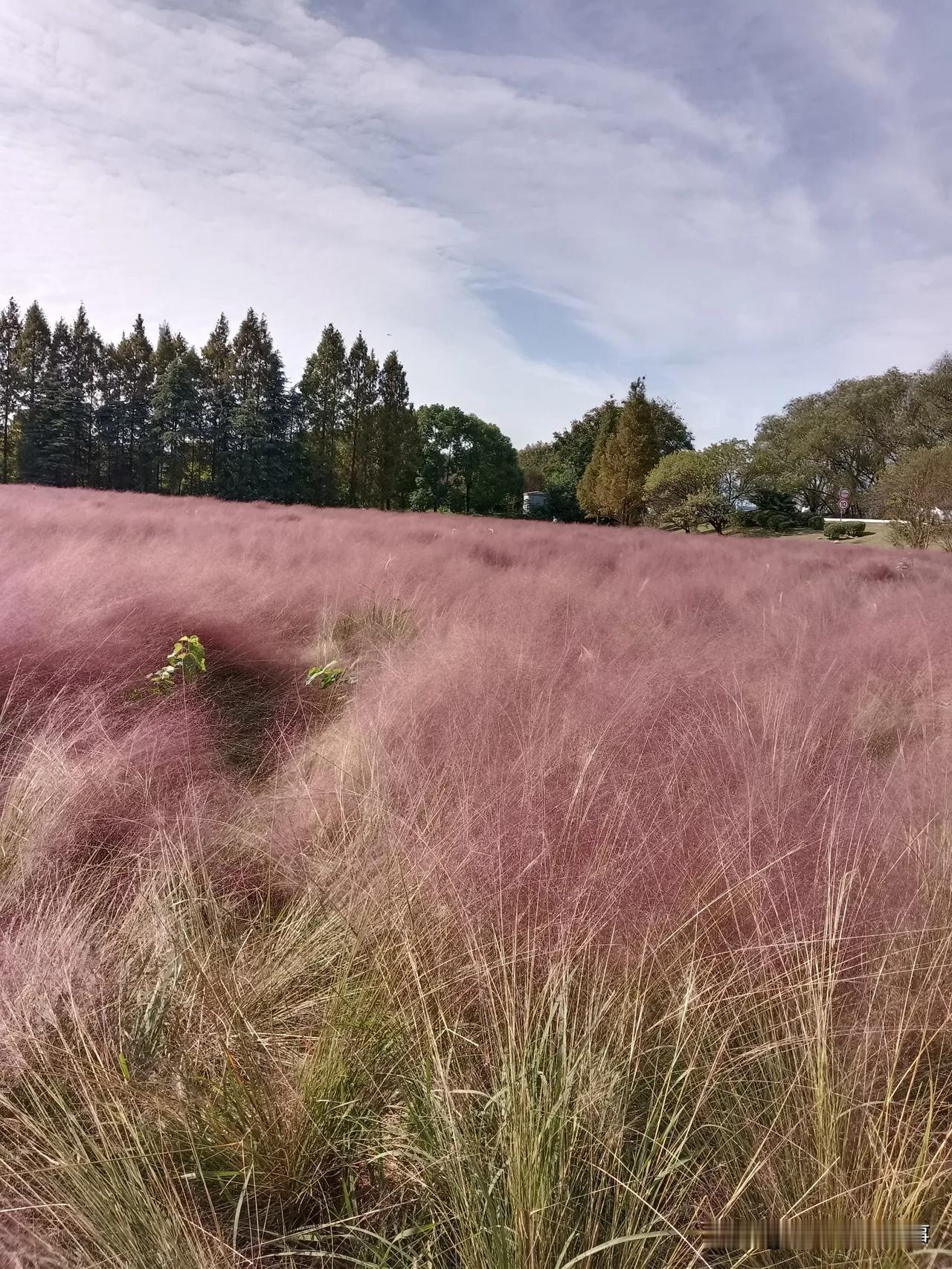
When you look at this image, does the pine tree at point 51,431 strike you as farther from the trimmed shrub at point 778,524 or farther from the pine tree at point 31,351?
the trimmed shrub at point 778,524

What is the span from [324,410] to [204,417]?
20.4ft

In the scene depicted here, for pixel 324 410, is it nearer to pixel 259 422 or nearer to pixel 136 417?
pixel 259 422

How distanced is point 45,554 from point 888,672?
493cm

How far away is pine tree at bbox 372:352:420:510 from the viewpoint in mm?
35906

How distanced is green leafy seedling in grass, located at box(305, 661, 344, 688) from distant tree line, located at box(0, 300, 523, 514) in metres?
33.9

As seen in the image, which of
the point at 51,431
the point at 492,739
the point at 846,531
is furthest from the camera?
the point at 51,431

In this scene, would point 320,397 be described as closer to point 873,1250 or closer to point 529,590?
point 529,590

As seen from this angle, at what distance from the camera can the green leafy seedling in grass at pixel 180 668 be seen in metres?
2.77

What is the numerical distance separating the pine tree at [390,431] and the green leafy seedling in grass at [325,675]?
113 feet

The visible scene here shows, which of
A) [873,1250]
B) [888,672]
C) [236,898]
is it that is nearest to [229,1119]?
[236,898]

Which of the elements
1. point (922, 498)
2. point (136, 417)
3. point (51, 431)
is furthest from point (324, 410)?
point (922, 498)

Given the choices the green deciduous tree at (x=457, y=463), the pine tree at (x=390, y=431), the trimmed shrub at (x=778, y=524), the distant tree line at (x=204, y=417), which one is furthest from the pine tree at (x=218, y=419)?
the trimmed shrub at (x=778, y=524)

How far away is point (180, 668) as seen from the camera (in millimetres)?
3076

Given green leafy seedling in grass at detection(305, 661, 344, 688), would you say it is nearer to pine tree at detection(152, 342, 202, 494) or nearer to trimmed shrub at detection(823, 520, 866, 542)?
trimmed shrub at detection(823, 520, 866, 542)
